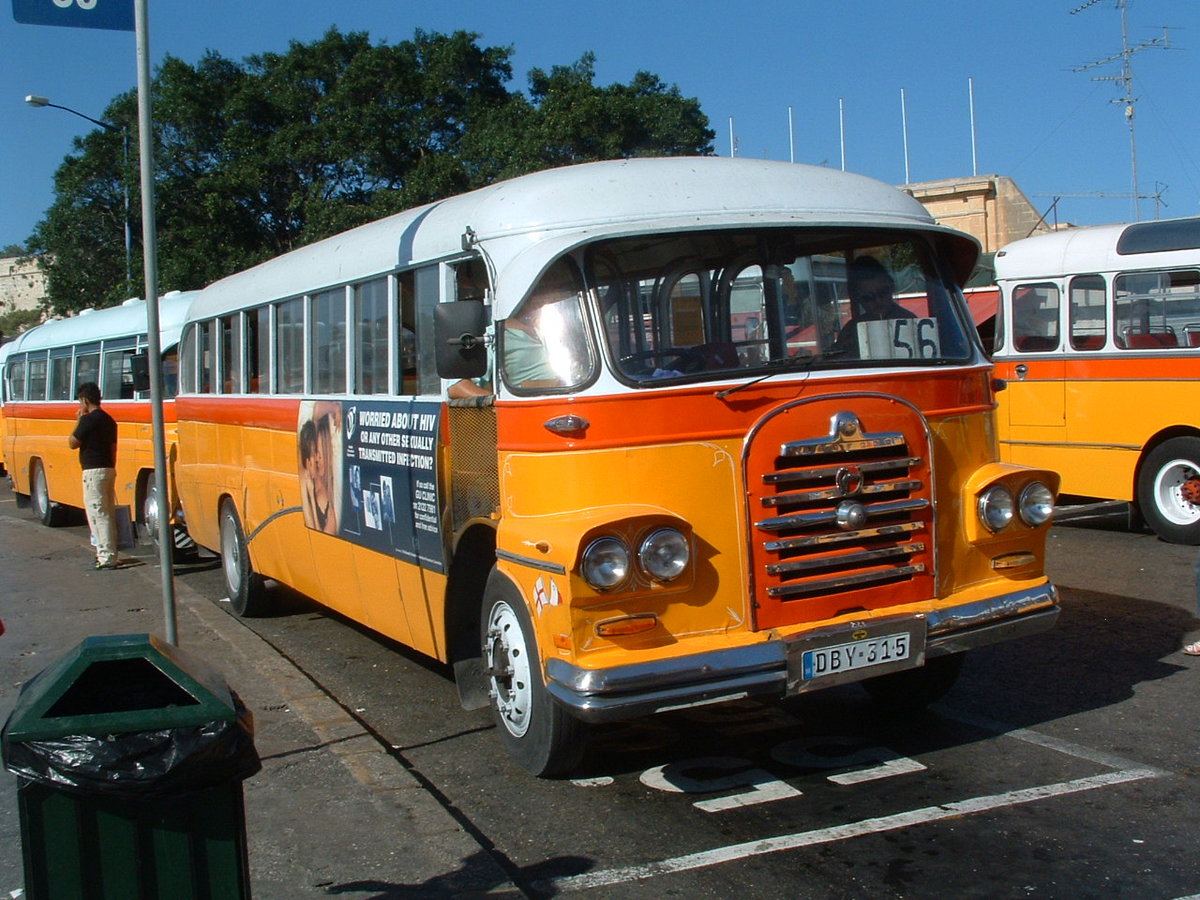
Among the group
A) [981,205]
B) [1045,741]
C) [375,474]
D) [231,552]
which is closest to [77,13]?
[375,474]

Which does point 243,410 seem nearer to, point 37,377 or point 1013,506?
point 1013,506

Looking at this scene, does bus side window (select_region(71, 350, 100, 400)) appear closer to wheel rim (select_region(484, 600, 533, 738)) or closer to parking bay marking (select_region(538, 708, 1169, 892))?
wheel rim (select_region(484, 600, 533, 738))

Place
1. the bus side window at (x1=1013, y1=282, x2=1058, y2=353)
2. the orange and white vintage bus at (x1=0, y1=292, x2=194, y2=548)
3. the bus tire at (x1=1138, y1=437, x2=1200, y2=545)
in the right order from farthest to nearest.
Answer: the orange and white vintage bus at (x1=0, y1=292, x2=194, y2=548), the bus side window at (x1=1013, y1=282, x2=1058, y2=353), the bus tire at (x1=1138, y1=437, x2=1200, y2=545)

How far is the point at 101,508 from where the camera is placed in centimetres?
1348

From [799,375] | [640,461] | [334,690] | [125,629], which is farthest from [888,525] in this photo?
[125,629]

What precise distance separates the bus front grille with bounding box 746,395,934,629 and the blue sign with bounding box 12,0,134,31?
133 inches

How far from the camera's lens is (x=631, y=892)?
436 centimetres

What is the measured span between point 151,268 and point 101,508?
855 cm

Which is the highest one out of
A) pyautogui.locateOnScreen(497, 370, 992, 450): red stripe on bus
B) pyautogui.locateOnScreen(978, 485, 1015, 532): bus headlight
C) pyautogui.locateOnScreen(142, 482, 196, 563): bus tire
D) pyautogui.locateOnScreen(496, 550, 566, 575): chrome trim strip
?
pyautogui.locateOnScreen(497, 370, 992, 450): red stripe on bus

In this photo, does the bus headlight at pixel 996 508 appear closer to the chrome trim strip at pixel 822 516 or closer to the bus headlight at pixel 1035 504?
the bus headlight at pixel 1035 504

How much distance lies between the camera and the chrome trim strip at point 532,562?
4898 millimetres

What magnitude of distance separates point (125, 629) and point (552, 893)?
6478 mm

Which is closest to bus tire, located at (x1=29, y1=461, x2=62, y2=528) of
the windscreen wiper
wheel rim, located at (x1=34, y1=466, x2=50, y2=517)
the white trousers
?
wheel rim, located at (x1=34, y1=466, x2=50, y2=517)

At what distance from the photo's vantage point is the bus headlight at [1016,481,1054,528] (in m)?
5.70
